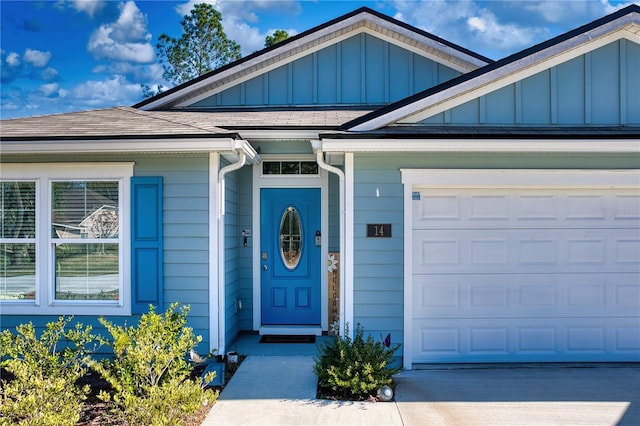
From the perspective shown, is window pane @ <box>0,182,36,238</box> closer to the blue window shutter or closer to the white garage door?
the blue window shutter

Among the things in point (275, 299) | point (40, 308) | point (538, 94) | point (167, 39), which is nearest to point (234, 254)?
point (275, 299)

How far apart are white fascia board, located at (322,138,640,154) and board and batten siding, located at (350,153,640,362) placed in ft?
0.69

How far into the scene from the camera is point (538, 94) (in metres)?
5.95

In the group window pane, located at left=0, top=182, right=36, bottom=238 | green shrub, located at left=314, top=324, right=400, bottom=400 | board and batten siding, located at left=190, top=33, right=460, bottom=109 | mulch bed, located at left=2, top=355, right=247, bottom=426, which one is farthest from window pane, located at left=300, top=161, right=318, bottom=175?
window pane, located at left=0, top=182, right=36, bottom=238

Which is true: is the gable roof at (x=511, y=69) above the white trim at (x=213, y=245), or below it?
above

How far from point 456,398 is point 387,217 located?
6.64ft

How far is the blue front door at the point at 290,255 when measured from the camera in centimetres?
748

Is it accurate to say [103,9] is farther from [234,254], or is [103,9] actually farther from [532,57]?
[532,57]

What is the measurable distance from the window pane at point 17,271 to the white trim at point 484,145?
12.4 ft

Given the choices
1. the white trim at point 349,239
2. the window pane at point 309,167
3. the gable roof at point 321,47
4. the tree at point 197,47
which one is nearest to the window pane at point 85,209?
the window pane at point 309,167

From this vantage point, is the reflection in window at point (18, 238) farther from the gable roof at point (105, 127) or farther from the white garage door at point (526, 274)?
the white garage door at point (526, 274)

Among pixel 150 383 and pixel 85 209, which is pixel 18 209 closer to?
pixel 85 209

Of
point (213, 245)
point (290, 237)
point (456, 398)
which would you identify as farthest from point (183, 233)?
point (456, 398)

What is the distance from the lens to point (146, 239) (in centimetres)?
604
